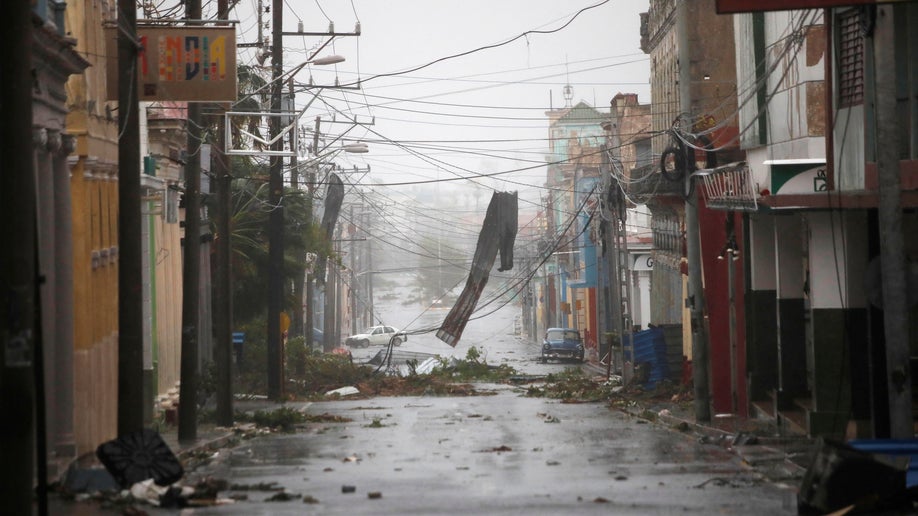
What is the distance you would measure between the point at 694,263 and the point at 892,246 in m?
12.5

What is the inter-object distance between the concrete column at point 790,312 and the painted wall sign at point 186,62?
36.3 ft

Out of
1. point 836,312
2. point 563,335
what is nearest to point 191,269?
point 836,312

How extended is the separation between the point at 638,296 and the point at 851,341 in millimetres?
45210

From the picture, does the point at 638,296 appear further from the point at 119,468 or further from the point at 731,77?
the point at 119,468

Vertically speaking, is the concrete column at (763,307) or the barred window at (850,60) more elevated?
the barred window at (850,60)

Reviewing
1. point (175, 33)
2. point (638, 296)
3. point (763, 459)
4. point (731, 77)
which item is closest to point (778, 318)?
point (763, 459)

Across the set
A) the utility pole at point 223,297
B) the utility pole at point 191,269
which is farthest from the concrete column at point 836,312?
the utility pole at point 223,297

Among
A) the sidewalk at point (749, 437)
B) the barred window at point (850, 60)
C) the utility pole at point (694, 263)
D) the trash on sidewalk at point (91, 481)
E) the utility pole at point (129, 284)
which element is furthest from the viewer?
the utility pole at point (694, 263)

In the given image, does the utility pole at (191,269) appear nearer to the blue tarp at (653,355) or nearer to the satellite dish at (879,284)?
the satellite dish at (879,284)

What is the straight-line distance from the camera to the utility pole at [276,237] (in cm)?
3750

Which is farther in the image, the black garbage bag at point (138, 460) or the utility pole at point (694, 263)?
the utility pole at point (694, 263)

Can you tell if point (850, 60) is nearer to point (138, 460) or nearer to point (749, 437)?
point (749, 437)

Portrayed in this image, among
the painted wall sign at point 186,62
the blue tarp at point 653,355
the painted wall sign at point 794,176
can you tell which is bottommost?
the blue tarp at point 653,355

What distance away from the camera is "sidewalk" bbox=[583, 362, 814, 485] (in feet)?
60.6
